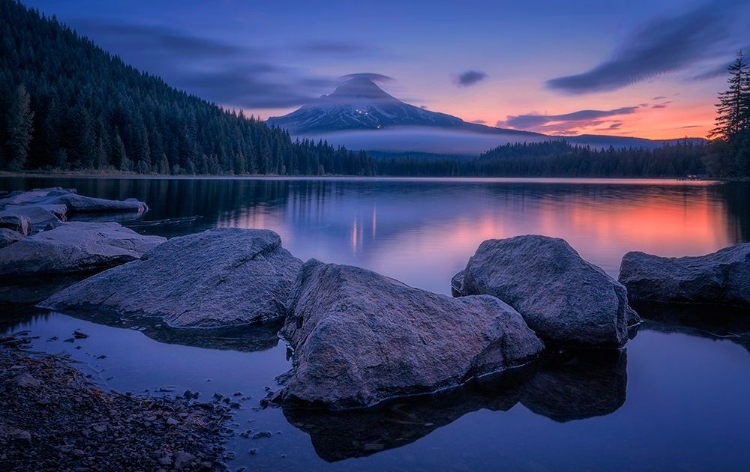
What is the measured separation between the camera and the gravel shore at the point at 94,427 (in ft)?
15.2

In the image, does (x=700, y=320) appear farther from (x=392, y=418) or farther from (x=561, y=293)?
(x=392, y=418)

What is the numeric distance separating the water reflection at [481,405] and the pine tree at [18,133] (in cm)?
9443

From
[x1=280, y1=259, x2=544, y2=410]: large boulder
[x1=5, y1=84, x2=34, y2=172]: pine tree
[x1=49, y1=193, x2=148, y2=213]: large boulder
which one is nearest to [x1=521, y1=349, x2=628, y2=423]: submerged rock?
[x1=280, y1=259, x2=544, y2=410]: large boulder

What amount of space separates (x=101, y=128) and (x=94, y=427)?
10672cm

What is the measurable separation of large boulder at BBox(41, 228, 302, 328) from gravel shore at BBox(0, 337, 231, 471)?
9.87ft

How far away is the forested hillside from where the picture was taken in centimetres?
8944

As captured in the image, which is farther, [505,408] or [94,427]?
[505,408]

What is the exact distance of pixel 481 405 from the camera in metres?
6.74

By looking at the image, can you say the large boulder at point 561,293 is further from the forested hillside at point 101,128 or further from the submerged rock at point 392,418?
the forested hillside at point 101,128

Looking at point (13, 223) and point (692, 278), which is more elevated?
point (13, 223)

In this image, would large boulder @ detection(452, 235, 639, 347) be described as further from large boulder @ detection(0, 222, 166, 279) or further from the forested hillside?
the forested hillside

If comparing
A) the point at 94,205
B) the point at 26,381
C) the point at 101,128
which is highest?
the point at 101,128

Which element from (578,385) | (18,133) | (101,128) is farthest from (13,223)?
(101,128)

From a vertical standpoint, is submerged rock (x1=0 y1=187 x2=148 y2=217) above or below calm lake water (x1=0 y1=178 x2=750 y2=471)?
above
